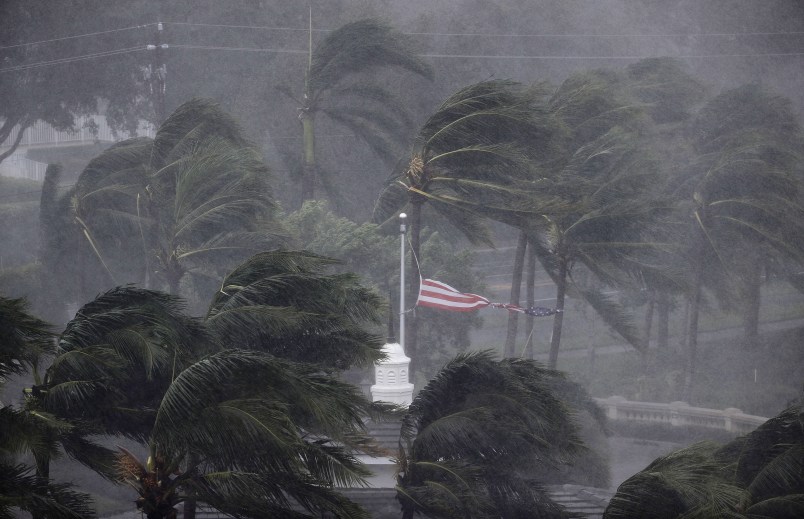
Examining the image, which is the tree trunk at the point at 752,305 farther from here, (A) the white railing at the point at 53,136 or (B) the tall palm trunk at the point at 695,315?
(A) the white railing at the point at 53,136

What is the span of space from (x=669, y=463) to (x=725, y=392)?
1149 inches

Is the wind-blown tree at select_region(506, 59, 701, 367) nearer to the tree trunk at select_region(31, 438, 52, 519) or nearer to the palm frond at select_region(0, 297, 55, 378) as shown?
the palm frond at select_region(0, 297, 55, 378)

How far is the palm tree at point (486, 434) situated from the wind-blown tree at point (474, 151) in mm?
11957

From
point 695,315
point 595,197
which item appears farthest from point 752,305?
point 595,197

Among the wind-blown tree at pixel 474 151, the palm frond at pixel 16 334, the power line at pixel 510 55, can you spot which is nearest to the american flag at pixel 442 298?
the wind-blown tree at pixel 474 151

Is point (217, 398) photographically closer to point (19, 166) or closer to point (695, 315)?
point (695, 315)

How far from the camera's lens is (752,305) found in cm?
4309

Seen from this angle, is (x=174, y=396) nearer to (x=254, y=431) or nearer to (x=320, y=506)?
(x=254, y=431)

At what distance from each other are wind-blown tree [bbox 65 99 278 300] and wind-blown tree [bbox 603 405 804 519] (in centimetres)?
1466

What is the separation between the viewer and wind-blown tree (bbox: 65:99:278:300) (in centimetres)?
2655

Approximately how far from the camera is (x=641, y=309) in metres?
54.4

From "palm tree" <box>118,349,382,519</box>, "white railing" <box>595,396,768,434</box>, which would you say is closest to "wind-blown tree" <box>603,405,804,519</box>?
"palm tree" <box>118,349,382,519</box>

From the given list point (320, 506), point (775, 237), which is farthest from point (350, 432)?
point (775, 237)

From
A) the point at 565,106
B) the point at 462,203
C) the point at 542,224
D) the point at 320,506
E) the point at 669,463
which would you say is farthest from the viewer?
the point at 565,106
